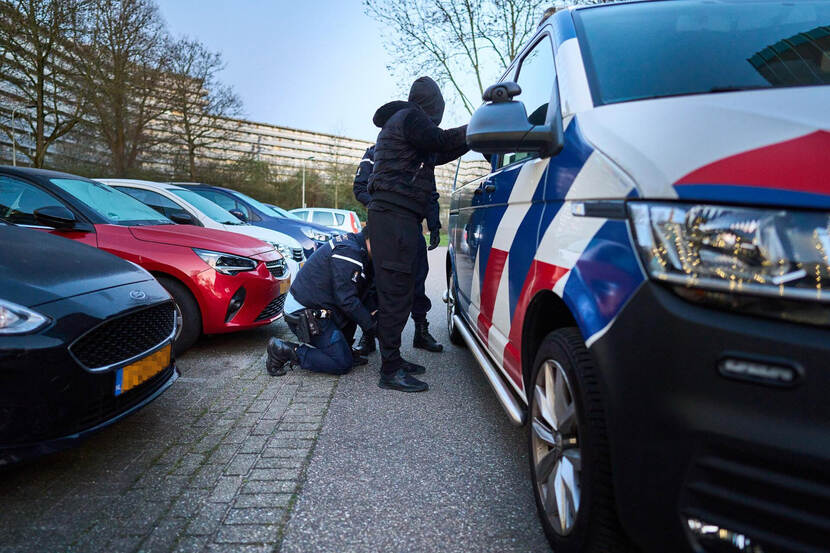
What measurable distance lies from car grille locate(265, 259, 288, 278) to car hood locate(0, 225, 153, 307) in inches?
67.4

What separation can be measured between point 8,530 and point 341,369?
6.83 feet

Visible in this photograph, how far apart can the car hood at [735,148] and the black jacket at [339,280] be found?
2.47m

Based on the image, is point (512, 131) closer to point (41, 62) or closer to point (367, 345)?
point (367, 345)

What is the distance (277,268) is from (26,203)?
1867 mm

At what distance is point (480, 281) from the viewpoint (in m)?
2.84

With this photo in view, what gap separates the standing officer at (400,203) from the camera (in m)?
3.17

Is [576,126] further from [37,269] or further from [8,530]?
[8,530]

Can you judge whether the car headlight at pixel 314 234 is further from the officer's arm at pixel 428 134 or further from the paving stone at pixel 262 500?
the paving stone at pixel 262 500

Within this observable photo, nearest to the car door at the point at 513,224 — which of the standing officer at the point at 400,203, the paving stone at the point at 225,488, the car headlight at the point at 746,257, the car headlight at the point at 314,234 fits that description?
the standing officer at the point at 400,203

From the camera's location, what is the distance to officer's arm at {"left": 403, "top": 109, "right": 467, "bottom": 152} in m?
3.02

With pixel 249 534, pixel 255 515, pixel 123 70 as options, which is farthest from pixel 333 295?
pixel 123 70

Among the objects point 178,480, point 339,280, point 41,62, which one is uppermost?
point 41,62

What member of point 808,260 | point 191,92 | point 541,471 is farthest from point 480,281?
point 191,92

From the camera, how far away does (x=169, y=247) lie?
403 cm
